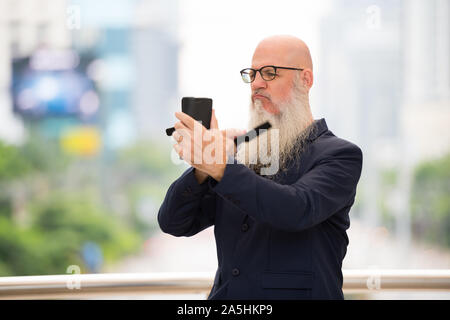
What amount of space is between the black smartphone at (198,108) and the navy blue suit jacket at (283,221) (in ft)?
0.34

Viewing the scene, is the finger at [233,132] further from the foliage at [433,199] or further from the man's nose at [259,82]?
the foliage at [433,199]

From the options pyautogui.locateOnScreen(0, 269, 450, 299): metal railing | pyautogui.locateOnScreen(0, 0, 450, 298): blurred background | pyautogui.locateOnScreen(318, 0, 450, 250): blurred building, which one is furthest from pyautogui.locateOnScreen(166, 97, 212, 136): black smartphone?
pyautogui.locateOnScreen(318, 0, 450, 250): blurred building

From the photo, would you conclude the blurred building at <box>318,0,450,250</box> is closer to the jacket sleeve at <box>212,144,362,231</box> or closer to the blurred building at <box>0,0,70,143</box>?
the blurred building at <box>0,0,70,143</box>

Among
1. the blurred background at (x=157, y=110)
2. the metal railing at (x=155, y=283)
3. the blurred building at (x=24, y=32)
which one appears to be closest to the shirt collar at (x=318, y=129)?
the metal railing at (x=155, y=283)

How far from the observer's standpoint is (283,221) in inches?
36.5

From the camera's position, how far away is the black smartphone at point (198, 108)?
3.17 ft

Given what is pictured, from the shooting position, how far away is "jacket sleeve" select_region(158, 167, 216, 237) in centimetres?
109

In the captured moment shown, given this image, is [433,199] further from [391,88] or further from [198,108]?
[198,108]

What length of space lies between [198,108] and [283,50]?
0.94 feet

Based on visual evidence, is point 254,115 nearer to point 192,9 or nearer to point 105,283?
point 105,283

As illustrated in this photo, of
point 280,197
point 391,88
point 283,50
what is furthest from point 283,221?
point 391,88

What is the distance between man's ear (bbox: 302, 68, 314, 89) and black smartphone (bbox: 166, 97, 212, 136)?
29 centimetres

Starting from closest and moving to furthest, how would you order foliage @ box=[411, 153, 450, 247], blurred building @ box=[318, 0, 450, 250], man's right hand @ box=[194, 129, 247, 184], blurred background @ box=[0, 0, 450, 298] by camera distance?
man's right hand @ box=[194, 129, 247, 184] → blurred background @ box=[0, 0, 450, 298] → foliage @ box=[411, 153, 450, 247] → blurred building @ box=[318, 0, 450, 250]
